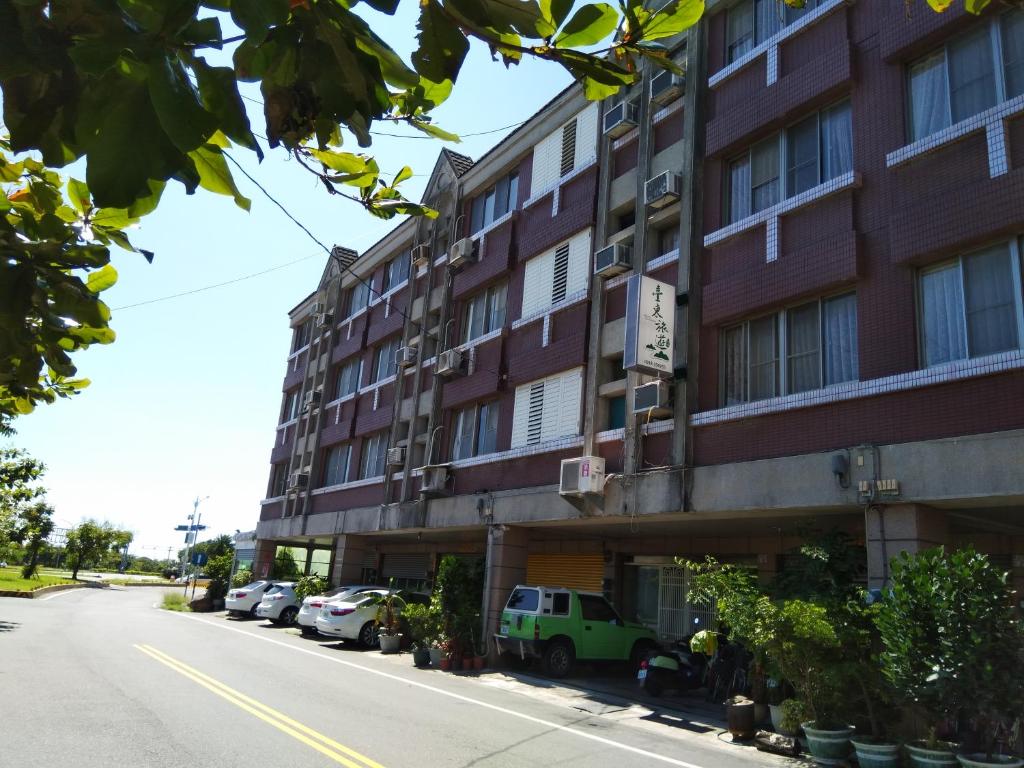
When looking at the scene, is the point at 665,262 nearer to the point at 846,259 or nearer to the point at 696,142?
the point at 696,142

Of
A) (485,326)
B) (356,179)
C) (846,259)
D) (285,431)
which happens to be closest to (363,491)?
(485,326)

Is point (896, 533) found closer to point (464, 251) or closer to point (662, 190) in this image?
point (662, 190)

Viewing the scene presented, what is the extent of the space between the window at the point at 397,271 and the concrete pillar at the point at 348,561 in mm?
9812

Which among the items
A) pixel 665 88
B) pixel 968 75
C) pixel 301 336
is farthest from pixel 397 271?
pixel 968 75

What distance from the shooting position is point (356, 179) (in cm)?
264

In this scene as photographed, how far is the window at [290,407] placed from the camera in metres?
38.1

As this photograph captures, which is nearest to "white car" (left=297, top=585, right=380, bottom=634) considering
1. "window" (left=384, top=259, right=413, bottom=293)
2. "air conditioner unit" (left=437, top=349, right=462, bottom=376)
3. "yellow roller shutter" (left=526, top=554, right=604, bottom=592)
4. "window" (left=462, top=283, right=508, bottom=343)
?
"yellow roller shutter" (left=526, top=554, right=604, bottom=592)

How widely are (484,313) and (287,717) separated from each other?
15.3 metres

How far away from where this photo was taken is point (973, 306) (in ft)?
36.8

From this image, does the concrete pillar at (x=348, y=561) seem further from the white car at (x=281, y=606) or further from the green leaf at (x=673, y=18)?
the green leaf at (x=673, y=18)

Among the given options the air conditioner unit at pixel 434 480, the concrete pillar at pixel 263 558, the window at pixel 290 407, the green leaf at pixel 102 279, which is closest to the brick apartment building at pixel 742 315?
the air conditioner unit at pixel 434 480

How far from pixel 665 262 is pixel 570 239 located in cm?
426

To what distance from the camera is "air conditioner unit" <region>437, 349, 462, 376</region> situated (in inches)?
916

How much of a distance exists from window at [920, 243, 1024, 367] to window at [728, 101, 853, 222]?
296 centimetres
